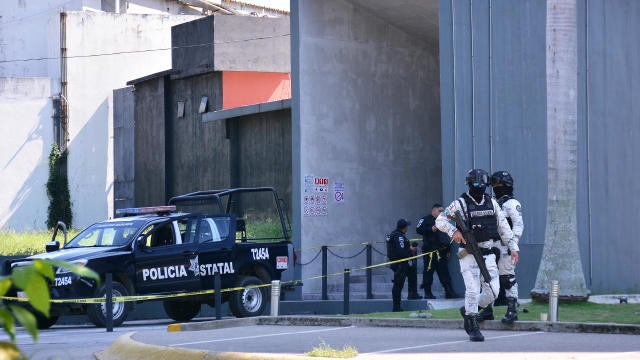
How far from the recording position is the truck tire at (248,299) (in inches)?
749

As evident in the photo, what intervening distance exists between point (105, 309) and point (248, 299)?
2.71m

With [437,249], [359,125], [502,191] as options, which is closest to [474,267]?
[502,191]

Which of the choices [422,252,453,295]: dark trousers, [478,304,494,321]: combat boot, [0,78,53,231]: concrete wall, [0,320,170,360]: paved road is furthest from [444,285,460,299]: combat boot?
[0,78,53,231]: concrete wall

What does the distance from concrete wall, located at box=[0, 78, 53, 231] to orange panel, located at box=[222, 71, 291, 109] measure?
46.8 feet

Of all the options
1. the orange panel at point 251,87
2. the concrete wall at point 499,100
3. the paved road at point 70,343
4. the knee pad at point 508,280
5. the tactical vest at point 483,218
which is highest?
the orange panel at point 251,87

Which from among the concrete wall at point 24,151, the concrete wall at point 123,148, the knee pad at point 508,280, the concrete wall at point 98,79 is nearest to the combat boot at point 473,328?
the knee pad at point 508,280

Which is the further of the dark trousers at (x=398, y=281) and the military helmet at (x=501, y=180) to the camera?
the dark trousers at (x=398, y=281)

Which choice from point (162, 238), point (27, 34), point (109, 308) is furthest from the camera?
point (27, 34)

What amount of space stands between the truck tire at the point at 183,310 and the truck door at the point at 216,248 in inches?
42.7

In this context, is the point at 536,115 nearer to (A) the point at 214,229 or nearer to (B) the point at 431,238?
(B) the point at 431,238

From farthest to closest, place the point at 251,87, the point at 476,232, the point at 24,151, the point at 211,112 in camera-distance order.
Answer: the point at 24,151 < the point at 251,87 < the point at 211,112 < the point at 476,232

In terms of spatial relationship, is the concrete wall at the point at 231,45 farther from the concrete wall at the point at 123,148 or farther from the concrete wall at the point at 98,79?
the concrete wall at the point at 98,79

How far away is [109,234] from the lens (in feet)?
61.9

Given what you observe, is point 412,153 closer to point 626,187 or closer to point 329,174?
point 329,174
